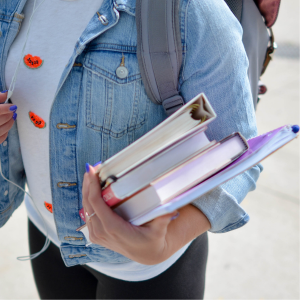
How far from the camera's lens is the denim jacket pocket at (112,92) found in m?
0.80

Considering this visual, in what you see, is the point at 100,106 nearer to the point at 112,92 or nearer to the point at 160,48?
the point at 112,92

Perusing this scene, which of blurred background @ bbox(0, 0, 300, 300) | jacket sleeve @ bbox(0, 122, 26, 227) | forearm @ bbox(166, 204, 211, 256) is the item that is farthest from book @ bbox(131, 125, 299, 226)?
blurred background @ bbox(0, 0, 300, 300)

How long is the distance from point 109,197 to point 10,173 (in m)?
0.64

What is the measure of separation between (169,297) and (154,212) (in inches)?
25.9

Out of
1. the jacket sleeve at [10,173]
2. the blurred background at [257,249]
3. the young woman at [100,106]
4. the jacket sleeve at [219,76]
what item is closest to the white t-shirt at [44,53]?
the young woman at [100,106]

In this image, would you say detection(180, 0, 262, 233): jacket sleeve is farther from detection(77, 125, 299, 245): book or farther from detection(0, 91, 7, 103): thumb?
detection(0, 91, 7, 103): thumb

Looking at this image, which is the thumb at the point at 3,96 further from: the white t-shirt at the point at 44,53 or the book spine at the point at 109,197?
the book spine at the point at 109,197

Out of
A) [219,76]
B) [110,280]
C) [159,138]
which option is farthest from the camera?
[110,280]

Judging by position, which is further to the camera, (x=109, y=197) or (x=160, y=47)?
(x=160, y=47)

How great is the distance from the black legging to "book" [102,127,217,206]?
0.60m

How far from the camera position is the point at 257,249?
239cm

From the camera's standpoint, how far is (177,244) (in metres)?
0.76

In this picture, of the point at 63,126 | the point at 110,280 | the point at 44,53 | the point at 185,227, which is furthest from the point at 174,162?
the point at 110,280

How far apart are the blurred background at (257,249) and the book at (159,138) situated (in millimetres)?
1901
